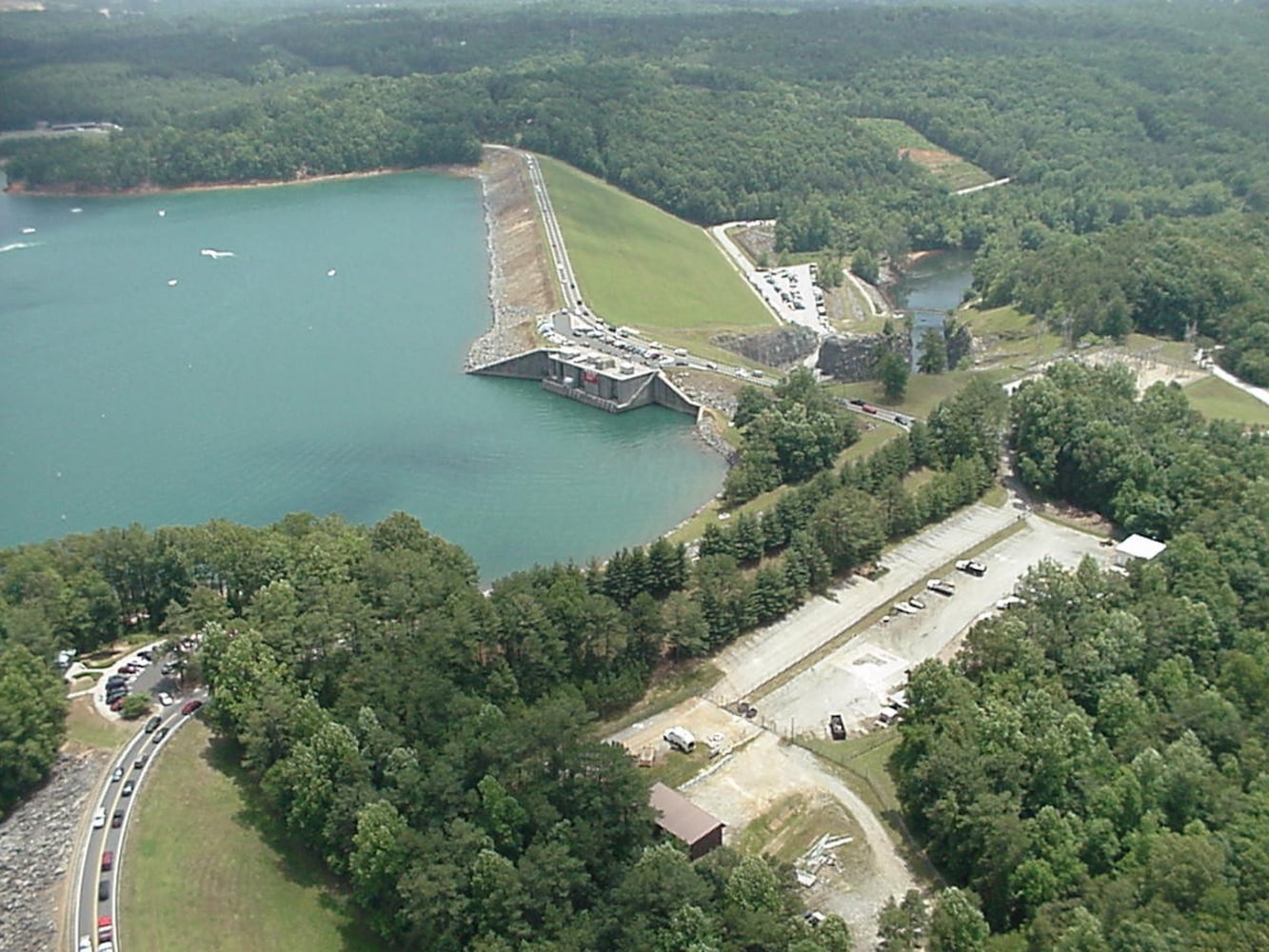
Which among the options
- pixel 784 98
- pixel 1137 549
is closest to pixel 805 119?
pixel 784 98

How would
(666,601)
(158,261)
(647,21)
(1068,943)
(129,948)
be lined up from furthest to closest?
(647,21)
(158,261)
(666,601)
(129,948)
(1068,943)

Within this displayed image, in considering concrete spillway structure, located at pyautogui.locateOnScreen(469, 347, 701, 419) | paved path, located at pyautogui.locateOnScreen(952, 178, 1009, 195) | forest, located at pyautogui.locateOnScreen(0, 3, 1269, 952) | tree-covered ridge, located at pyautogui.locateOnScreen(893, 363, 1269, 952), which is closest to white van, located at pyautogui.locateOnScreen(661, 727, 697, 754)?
forest, located at pyautogui.locateOnScreen(0, 3, 1269, 952)

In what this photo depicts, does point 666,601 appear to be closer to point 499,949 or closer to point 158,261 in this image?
point 499,949

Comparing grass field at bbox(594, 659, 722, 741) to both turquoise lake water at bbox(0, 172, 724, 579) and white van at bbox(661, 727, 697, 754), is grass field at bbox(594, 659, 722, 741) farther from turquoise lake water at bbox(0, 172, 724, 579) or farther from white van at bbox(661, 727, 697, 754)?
turquoise lake water at bbox(0, 172, 724, 579)

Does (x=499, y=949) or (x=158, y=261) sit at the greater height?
(x=499, y=949)

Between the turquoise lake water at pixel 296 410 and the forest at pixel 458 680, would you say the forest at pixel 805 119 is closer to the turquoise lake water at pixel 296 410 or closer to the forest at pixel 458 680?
the turquoise lake water at pixel 296 410

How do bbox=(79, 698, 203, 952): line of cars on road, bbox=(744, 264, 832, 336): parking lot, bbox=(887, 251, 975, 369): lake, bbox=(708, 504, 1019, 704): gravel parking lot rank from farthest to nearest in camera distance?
bbox=(887, 251, 975, 369): lake → bbox=(744, 264, 832, 336): parking lot → bbox=(708, 504, 1019, 704): gravel parking lot → bbox=(79, 698, 203, 952): line of cars on road

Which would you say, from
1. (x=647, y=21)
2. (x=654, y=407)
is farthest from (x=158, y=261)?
(x=647, y=21)
